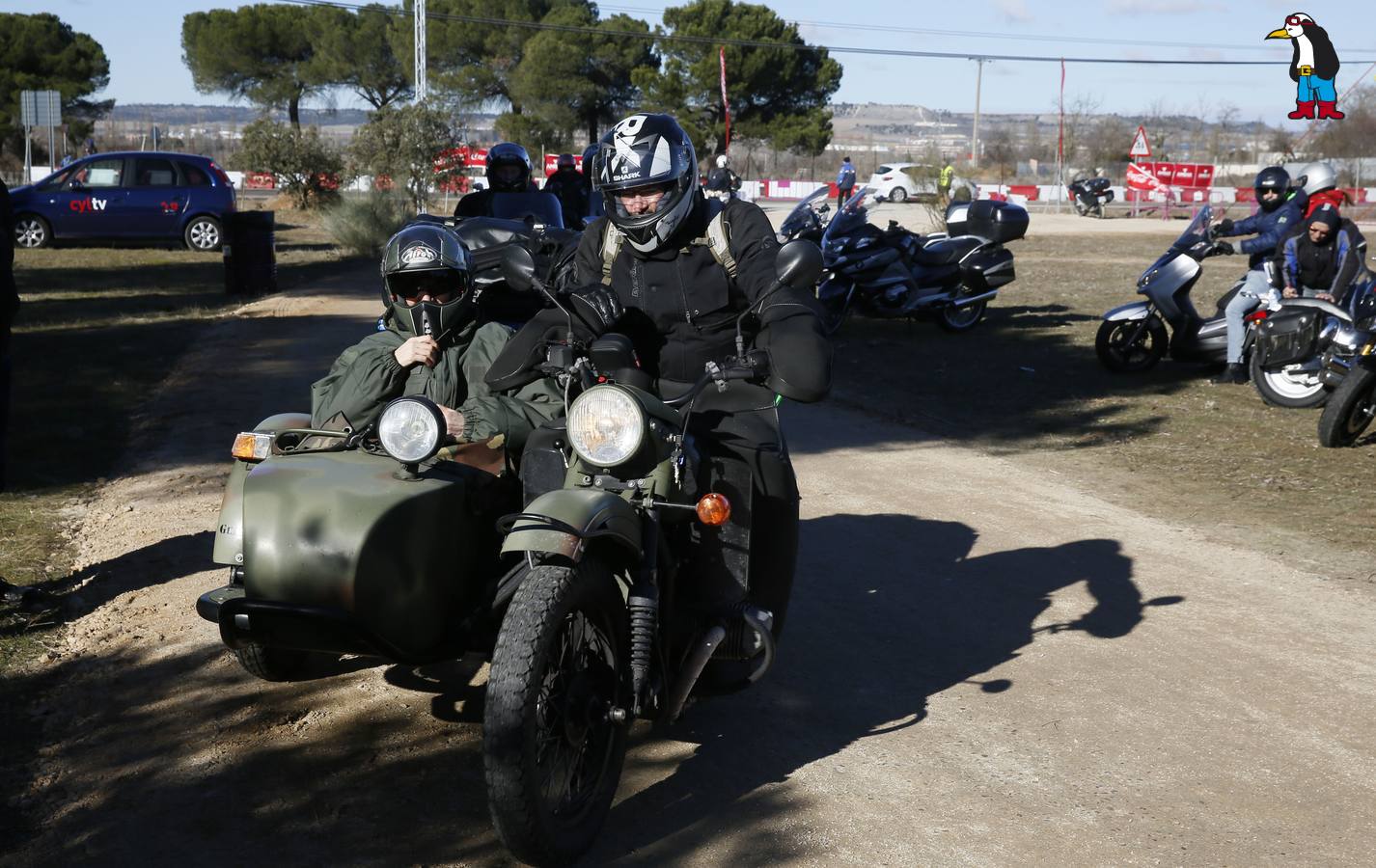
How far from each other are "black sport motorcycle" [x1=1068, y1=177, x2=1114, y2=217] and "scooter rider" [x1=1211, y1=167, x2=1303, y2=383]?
29897 millimetres

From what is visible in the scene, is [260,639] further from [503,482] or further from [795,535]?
[795,535]

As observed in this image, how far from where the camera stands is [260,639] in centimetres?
367

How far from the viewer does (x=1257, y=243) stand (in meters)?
11.8

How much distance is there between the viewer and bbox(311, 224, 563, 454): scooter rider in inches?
180

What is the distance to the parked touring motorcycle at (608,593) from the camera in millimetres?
3285

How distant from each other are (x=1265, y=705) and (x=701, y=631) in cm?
217

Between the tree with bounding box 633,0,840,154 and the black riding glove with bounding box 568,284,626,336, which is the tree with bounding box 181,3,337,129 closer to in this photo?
the tree with bounding box 633,0,840,154

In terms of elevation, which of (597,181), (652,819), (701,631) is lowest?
(652,819)

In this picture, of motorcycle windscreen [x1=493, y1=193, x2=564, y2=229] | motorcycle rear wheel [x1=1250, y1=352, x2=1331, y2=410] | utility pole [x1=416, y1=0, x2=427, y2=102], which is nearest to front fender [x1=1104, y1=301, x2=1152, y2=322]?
motorcycle rear wheel [x1=1250, y1=352, x2=1331, y2=410]

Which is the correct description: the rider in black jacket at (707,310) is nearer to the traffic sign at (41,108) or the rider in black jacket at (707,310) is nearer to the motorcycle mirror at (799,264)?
the motorcycle mirror at (799,264)

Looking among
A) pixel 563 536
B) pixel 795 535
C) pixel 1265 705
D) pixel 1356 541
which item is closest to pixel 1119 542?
pixel 1356 541

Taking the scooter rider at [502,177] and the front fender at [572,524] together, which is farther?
the scooter rider at [502,177]

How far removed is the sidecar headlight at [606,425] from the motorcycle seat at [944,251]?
39.0 feet

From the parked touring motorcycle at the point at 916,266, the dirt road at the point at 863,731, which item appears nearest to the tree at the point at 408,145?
the parked touring motorcycle at the point at 916,266
